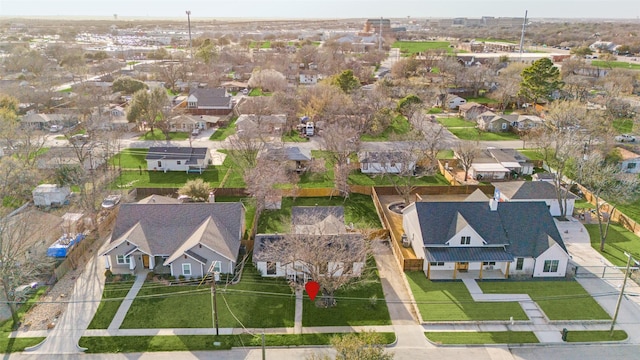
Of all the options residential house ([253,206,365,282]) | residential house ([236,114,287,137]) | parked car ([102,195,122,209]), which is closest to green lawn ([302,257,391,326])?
residential house ([253,206,365,282])

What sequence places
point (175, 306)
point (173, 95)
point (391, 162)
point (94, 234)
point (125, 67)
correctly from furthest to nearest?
point (125, 67) → point (173, 95) → point (391, 162) → point (94, 234) → point (175, 306)

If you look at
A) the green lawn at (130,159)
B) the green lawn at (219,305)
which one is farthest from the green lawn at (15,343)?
the green lawn at (130,159)

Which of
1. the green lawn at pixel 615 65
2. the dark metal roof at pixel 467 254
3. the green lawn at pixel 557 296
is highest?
the green lawn at pixel 615 65

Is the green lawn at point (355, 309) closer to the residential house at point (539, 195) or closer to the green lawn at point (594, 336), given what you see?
the green lawn at point (594, 336)

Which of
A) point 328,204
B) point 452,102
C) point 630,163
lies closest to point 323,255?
point 328,204

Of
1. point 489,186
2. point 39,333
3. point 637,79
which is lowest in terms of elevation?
point 39,333

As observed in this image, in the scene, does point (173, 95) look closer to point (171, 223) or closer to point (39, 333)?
point (171, 223)

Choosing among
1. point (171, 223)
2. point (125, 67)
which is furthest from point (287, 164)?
point (125, 67)
